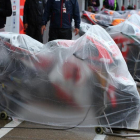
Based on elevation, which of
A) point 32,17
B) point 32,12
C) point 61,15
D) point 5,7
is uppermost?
point 5,7

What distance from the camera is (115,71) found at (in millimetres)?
5930

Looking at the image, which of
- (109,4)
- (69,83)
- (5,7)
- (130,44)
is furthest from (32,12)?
(109,4)

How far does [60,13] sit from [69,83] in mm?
3574

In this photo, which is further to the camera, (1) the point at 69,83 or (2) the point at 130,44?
(2) the point at 130,44

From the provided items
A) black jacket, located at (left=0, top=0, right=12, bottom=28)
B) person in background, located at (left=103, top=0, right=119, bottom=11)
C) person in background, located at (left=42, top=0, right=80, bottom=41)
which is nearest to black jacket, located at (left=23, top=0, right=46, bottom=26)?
person in background, located at (left=42, top=0, right=80, bottom=41)

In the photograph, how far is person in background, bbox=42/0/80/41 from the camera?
9.27 m

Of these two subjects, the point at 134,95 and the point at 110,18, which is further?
the point at 110,18

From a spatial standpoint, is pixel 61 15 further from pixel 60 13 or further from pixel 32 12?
pixel 32 12

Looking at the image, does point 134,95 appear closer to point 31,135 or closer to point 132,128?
point 132,128

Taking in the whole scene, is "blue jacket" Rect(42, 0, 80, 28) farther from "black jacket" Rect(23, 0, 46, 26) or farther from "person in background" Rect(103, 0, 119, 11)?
"person in background" Rect(103, 0, 119, 11)

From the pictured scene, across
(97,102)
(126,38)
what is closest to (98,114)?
(97,102)

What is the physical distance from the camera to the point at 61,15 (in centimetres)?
930

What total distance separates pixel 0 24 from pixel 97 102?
155 inches

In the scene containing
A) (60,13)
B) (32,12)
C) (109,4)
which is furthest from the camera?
(109,4)
